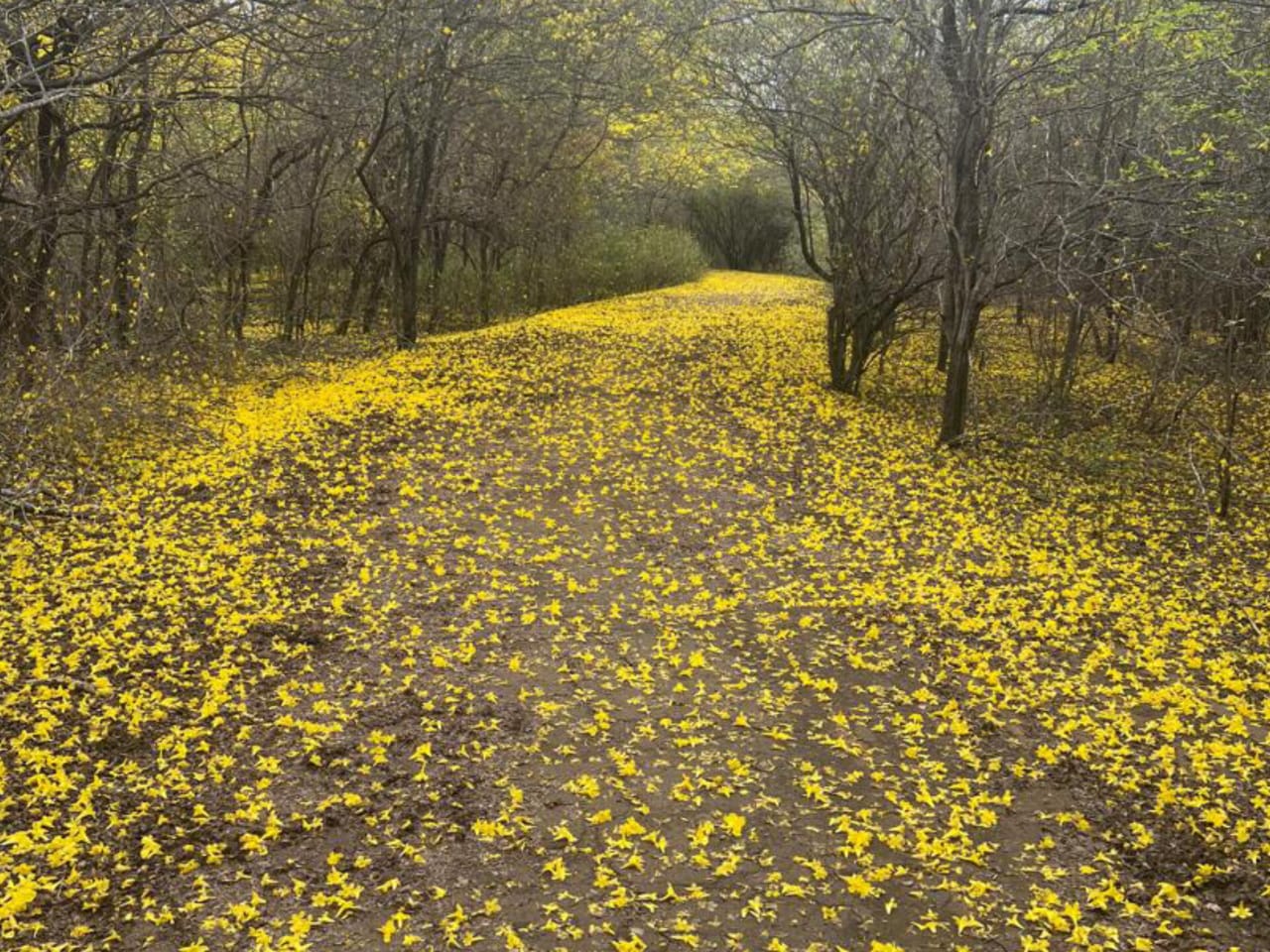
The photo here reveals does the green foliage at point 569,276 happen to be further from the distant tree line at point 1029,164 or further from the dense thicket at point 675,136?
the distant tree line at point 1029,164

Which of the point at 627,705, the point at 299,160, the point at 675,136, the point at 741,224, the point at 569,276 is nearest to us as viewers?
the point at 627,705

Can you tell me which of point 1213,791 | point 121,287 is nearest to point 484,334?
point 121,287

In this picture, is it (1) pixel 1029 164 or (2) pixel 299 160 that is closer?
(1) pixel 1029 164

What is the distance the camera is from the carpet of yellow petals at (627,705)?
3740 millimetres

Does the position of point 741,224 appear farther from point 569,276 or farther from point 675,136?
point 675,136

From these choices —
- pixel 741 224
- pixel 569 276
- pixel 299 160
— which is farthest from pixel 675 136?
pixel 741 224

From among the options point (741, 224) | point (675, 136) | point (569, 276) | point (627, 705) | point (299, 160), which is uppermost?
point (741, 224)

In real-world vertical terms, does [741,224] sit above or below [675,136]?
above

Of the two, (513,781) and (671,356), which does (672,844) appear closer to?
(513,781)

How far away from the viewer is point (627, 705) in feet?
17.3

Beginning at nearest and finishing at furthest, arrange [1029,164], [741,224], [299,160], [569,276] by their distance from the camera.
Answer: [1029,164] < [299,160] < [569,276] < [741,224]

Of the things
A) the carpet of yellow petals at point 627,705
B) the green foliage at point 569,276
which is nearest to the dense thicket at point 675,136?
the green foliage at point 569,276

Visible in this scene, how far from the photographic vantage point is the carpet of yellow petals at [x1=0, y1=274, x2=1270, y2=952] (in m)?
3.74

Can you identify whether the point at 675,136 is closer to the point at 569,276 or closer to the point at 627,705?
the point at 569,276
